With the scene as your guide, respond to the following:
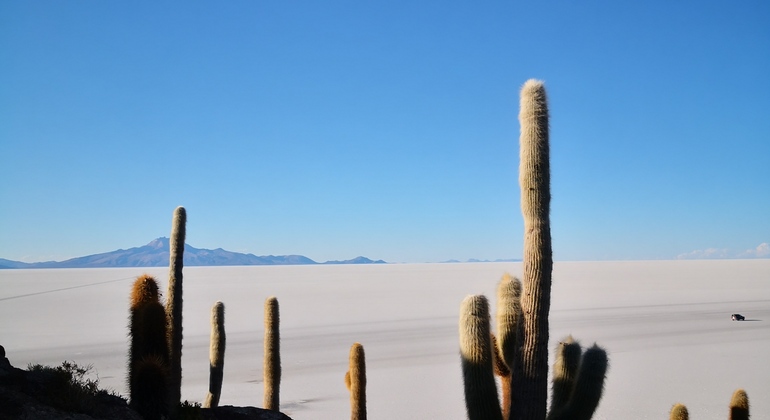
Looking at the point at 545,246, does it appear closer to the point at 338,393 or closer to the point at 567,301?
the point at 338,393

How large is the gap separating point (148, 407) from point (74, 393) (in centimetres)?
67

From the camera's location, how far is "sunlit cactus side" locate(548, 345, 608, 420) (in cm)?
587

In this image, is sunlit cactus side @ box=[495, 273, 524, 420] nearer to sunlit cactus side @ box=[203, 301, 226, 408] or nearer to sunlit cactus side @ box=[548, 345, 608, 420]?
sunlit cactus side @ box=[548, 345, 608, 420]

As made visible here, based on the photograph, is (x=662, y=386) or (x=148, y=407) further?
(x=662, y=386)

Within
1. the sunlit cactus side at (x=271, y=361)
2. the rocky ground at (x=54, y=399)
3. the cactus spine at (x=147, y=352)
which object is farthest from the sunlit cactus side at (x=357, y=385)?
the cactus spine at (x=147, y=352)

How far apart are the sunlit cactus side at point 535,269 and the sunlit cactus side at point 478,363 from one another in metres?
0.28

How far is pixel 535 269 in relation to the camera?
5281 millimetres

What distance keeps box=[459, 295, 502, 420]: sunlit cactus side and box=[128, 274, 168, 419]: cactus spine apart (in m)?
2.82

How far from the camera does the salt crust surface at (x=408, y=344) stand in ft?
38.1

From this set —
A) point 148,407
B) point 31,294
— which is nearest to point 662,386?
point 148,407

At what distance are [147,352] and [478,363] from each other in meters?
3.19

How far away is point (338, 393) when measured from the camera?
40.0 ft

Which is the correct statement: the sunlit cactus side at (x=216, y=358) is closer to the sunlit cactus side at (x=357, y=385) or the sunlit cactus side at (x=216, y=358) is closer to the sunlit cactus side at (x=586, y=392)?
the sunlit cactus side at (x=357, y=385)

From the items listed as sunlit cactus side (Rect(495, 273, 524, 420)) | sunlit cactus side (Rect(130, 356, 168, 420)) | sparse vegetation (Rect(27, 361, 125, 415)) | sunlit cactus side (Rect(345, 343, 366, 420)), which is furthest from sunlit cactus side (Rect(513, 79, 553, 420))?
sparse vegetation (Rect(27, 361, 125, 415))
